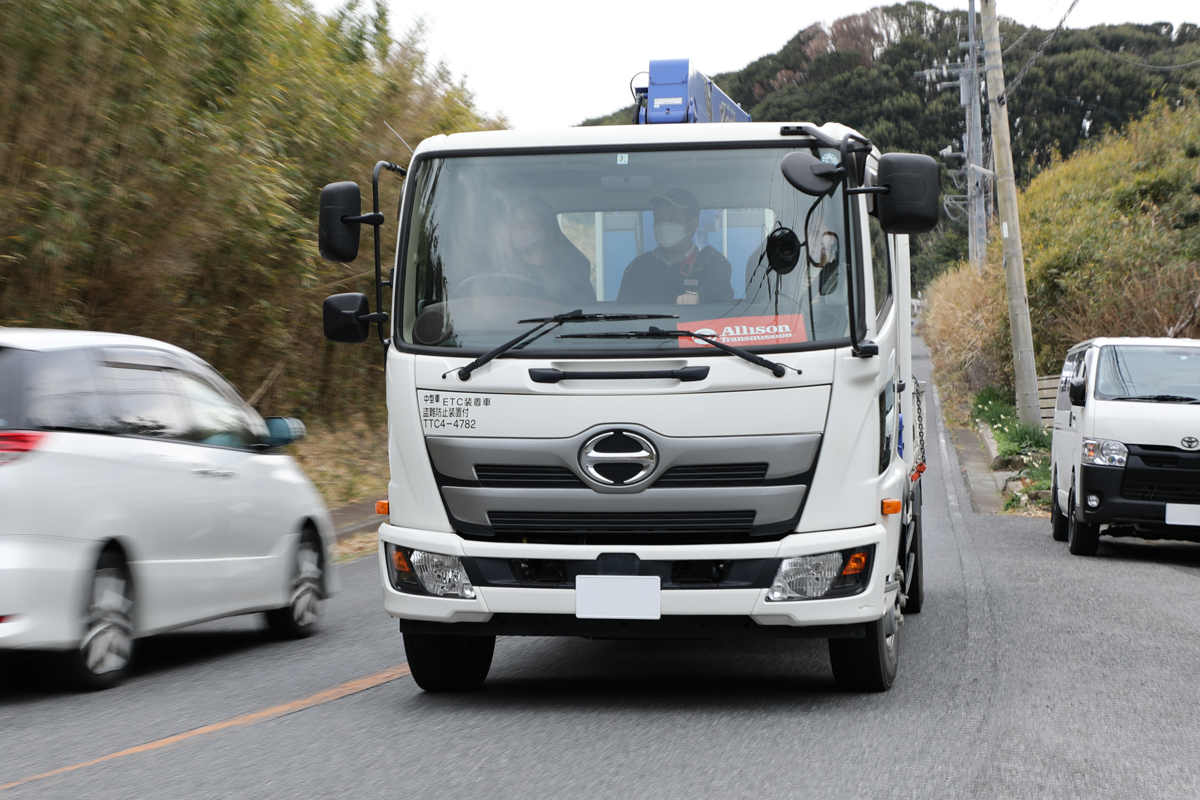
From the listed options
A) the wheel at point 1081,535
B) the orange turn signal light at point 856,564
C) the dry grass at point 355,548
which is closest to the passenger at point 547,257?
the orange turn signal light at point 856,564

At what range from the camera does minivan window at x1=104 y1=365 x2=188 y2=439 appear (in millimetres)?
6855

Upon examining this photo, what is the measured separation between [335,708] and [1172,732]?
3.63m

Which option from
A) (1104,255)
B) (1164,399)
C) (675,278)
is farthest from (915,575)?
(1104,255)

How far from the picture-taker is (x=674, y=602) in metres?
5.62

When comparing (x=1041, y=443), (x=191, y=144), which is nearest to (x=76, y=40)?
(x=191, y=144)

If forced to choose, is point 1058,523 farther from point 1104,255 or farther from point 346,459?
point 1104,255

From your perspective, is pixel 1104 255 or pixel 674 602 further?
pixel 1104 255

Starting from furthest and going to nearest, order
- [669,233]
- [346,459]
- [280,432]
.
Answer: [346,459], [280,432], [669,233]

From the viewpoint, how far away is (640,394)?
18.4 feet

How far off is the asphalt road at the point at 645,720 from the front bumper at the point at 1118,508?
3114mm

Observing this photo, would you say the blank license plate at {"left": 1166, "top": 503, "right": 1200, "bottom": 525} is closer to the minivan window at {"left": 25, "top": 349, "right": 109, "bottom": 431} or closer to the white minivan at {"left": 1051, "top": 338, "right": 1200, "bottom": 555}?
the white minivan at {"left": 1051, "top": 338, "right": 1200, "bottom": 555}

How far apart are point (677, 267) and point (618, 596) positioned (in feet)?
4.78

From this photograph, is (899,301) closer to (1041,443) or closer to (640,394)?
(640,394)

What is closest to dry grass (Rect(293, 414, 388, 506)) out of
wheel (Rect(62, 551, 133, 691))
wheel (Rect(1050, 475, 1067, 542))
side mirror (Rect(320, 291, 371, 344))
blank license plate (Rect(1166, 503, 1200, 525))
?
wheel (Rect(1050, 475, 1067, 542))
